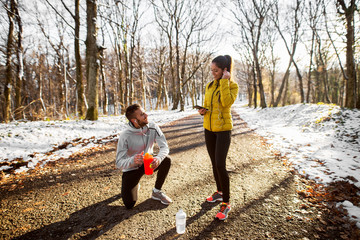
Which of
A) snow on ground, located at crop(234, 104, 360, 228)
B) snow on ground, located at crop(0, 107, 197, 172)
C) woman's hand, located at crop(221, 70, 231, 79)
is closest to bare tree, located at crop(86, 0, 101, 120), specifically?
snow on ground, located at crop(0, 107, 197, 172)

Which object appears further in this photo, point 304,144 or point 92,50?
point 92,50

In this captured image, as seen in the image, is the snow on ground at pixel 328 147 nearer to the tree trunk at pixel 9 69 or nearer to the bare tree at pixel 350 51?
the bare tree at pixel 350 51

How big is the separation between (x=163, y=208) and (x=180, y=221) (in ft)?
2.11

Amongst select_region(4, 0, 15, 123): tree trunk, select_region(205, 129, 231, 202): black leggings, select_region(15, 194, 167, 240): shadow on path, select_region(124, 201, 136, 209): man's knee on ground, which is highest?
select_region(4, 0, 15, 123): tree trunk

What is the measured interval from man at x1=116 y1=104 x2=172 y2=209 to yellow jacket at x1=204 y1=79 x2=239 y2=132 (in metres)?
0.97

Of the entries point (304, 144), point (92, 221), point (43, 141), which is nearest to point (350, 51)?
point (304, 144)

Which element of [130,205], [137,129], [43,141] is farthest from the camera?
[43,141]

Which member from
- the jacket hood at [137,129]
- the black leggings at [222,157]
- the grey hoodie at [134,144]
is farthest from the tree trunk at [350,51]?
the jacket hood at [137,129]

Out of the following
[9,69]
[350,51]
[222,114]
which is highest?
[350,51]

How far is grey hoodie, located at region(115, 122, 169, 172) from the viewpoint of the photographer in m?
2.54

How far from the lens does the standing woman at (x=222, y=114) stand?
7.71 ft

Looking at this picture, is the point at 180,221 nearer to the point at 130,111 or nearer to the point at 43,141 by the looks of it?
the point at 130,111

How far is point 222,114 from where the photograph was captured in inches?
96.5

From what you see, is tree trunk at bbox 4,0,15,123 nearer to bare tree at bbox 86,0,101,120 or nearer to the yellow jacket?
bare tree at bbox 86,0,101,120
